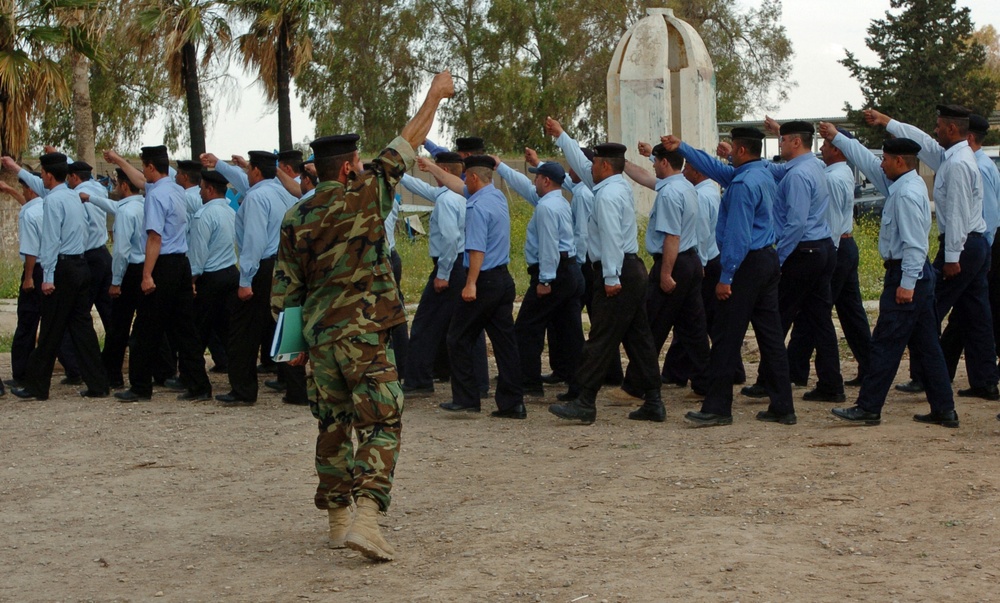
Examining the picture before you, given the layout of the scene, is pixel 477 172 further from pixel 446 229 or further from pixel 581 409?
pixel 581 409

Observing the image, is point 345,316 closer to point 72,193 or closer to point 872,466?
point 872,466

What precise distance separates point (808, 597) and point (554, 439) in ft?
11.7

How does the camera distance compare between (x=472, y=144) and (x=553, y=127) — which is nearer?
(x=553, y=127)

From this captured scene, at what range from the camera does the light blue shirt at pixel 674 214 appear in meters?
8.79

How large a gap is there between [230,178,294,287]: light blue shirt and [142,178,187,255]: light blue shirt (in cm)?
66

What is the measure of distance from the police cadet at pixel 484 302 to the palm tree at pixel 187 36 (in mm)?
15917

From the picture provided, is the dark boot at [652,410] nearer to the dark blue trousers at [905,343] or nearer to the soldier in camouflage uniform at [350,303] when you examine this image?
the dark blue trousers at [905,343]

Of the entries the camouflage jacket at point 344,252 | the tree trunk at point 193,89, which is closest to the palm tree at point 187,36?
the tree trunk at point 193,89

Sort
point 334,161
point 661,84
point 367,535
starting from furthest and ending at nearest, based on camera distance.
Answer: point 661,84, point 334,161, point 367,535

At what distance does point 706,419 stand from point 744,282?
991mm

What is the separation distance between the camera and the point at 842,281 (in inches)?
374

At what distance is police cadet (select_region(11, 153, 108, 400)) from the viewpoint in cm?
991

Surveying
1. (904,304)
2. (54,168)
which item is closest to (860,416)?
(904,304)

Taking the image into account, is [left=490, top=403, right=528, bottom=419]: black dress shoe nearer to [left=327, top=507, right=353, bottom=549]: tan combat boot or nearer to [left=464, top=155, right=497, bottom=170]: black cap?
[left=464, top=155, right=497, bottom=170]: black cap
